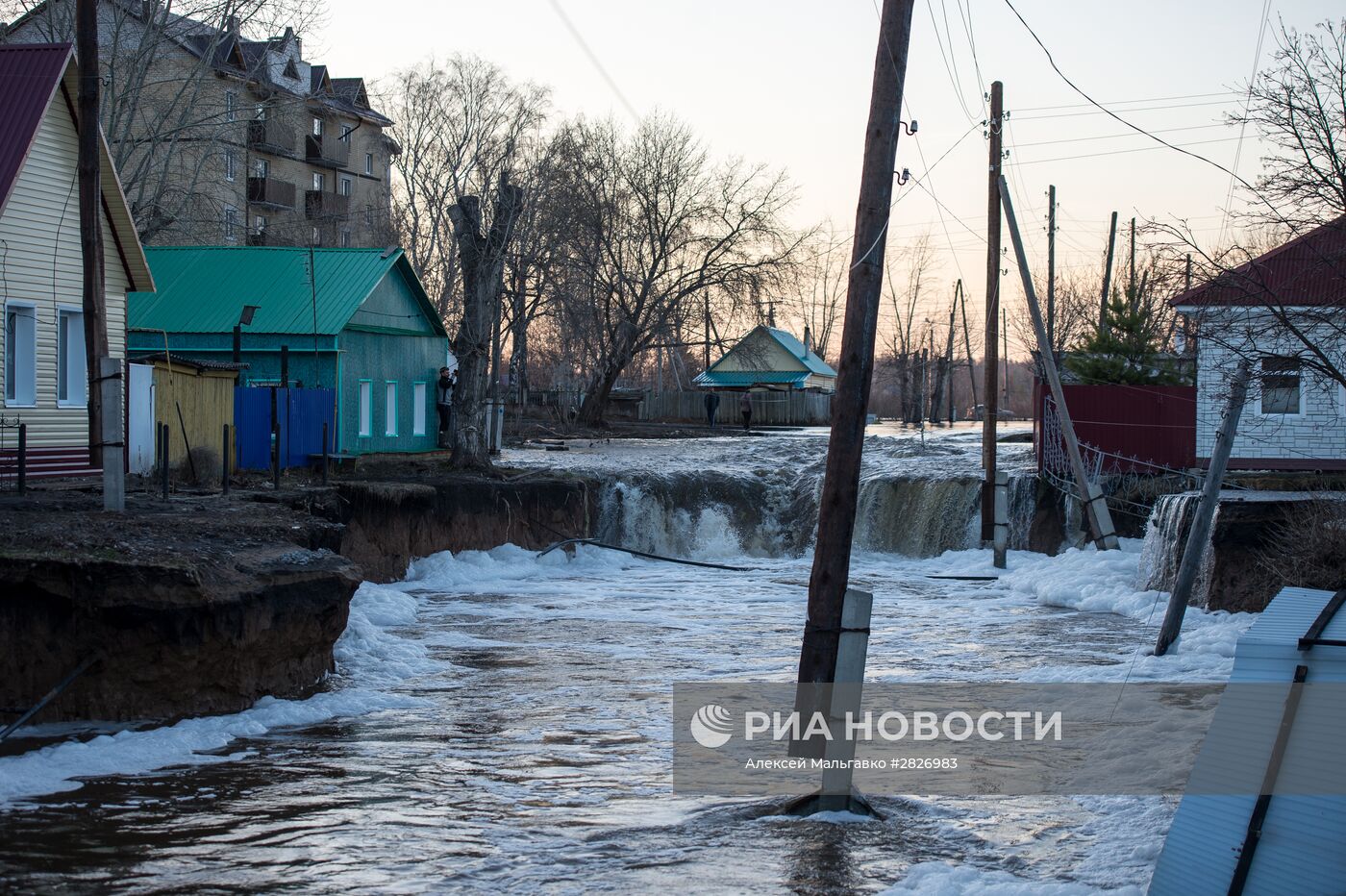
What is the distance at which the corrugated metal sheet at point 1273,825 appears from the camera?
18.1 ft

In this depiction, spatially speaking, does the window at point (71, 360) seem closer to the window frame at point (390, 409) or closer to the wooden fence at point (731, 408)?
the window frame at point (390, 409)

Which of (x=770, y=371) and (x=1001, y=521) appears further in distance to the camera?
(x=770, y=371)

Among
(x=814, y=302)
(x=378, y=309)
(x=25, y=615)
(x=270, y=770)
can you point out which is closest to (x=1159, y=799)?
(x=270, y=770)

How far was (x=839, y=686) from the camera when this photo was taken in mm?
8227

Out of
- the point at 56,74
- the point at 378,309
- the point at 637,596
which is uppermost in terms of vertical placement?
the point at 56,74

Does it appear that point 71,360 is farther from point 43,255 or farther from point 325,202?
point 325,202

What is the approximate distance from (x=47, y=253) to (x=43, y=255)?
10cm

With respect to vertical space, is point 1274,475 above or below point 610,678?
above

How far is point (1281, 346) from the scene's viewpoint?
1659cm

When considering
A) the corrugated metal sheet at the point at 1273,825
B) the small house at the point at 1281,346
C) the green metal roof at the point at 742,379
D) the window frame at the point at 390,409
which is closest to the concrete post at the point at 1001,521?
the small house at the point at 1281,346

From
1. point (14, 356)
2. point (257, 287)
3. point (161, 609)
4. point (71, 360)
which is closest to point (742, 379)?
point (257, 287)

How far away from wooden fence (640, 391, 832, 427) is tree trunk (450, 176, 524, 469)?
33612 mm

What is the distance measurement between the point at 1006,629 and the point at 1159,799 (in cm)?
930

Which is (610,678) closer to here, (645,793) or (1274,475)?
(645,793)
